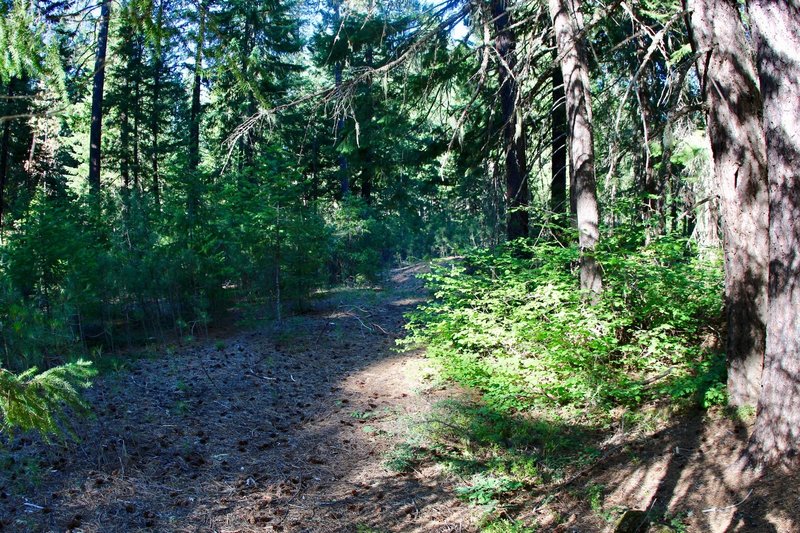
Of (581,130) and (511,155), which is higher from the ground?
(511,155)

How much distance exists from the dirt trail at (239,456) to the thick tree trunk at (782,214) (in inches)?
94.6

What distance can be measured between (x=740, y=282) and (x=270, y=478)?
4.60 m

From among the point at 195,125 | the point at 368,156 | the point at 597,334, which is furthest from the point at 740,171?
the point at 195,125

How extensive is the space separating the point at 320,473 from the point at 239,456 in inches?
35.4

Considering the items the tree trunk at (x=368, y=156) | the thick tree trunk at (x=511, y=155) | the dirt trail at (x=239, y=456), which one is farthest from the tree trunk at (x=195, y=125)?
the thick tree trunk at (x=511, y=155)

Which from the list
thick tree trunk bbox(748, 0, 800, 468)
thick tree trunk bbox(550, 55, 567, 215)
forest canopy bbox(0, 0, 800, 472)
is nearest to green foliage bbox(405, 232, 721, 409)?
forest canopy bbox(0, 0, 800, 472)

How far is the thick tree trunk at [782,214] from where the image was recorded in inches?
154

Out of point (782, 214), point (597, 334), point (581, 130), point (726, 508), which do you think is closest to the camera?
point (726, 508)

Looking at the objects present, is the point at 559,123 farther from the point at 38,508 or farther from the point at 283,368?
the point at 38,508

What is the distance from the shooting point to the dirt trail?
175 inches

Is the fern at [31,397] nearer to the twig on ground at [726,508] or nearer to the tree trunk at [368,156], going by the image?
the twig on ground at [726,508]

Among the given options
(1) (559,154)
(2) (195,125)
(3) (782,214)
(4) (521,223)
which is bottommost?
(3) (782,214)

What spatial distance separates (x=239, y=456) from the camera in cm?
562

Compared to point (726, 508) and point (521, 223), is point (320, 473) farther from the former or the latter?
point (521, 223)
